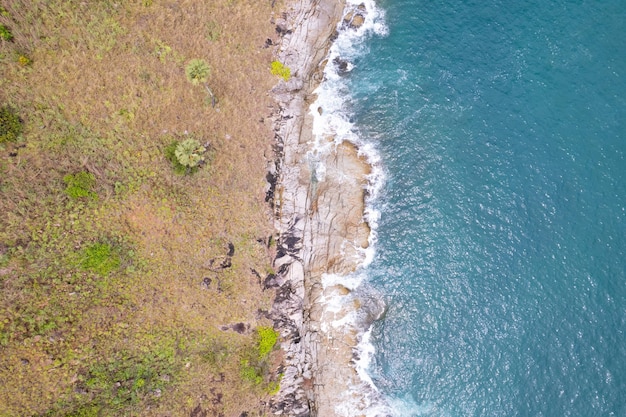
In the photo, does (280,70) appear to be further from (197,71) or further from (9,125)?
(9,125)

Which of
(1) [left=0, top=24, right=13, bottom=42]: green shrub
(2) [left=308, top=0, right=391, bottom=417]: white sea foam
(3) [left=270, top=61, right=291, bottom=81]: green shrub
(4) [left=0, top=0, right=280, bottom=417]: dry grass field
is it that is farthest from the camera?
(3) [left=270, top=61, right=291, bottom=81]: green shrub

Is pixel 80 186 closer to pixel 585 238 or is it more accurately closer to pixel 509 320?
pixel 509 320

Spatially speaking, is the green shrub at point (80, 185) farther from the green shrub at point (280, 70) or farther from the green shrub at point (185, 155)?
the green shrub at point (280, 70)

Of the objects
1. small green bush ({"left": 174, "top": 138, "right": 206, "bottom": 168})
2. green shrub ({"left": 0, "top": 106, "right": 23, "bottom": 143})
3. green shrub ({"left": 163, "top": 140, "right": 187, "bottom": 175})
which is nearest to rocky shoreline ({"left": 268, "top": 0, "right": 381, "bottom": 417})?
small green bush ({"left": 174, "top": 138, "right": 206, "bottom": 168})

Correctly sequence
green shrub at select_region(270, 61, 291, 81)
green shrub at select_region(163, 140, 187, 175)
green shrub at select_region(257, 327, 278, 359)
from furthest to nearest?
green shrub at select_region(270, 61, 291, 81) < green shrub at select_region(257, 327, 278, 359) < green shrub at select_region(163, 140, 187, 175)

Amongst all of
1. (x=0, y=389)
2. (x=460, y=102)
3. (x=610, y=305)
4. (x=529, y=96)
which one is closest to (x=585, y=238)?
(x=610, y=305)

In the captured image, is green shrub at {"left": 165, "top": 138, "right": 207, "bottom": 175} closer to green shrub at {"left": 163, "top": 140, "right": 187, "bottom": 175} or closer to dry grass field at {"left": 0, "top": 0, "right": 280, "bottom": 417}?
green shrub at {"left": 163, "top": 140, "right": 187, "bottom": 175}

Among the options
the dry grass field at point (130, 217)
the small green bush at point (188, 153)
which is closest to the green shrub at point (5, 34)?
the dry grass field at point (130, 217)
